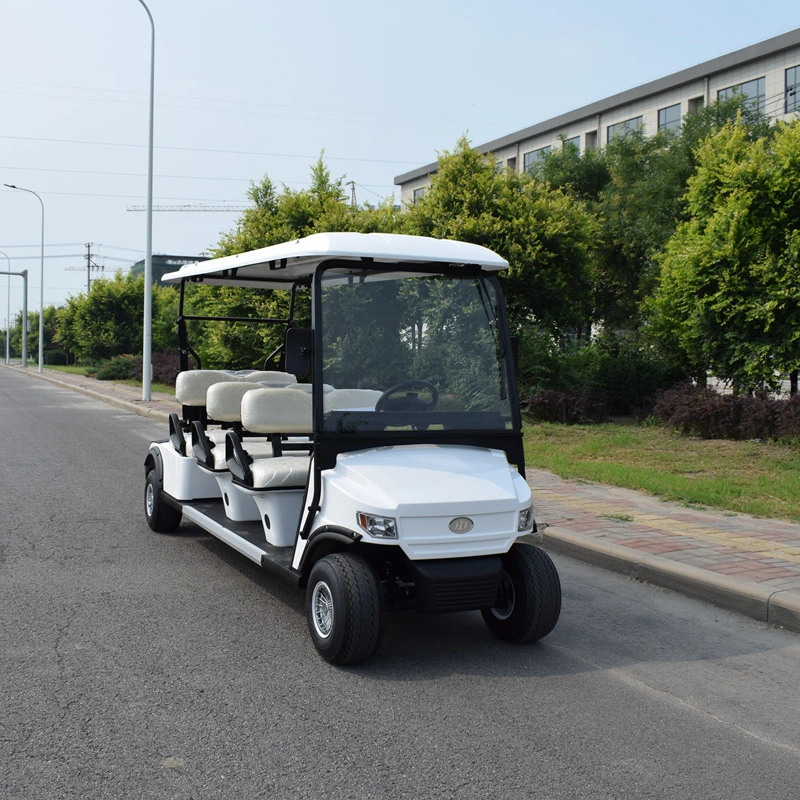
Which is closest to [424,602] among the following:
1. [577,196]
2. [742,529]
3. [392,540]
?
[392,540]

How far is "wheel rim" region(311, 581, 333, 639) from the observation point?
4.34 meters

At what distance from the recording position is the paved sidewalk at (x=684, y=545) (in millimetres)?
5453

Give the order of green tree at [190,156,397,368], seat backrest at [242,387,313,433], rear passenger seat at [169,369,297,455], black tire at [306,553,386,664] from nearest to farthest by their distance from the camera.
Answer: black tire at [306,553,386,664] → seat backrest at [242,387,313,433] → rear passenger seat at [169,369,297,455] → green tree at [190,156,397,368]

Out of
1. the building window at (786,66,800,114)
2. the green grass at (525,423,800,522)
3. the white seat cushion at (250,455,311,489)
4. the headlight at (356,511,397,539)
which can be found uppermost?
the building window at (786,66,800,114)

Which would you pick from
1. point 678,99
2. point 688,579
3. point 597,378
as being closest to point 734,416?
point 597,378

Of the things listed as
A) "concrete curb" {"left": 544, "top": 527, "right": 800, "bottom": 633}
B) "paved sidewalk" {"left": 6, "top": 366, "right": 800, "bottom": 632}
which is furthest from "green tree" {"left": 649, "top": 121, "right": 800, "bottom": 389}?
"concrete curb" {"left": 544, "top": 527, "right": 800, "bottom": 633}

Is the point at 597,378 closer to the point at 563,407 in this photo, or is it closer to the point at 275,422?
the point at 563,407

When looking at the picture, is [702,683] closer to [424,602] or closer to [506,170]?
[424,602]

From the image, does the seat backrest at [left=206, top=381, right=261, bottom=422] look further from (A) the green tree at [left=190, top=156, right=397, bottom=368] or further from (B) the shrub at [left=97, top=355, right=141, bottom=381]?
(B) the shrub at [left=97, top=355, right=141, bottom=381]

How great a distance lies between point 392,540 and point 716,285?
10.7m

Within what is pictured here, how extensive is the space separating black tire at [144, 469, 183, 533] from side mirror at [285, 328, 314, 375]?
287 cm

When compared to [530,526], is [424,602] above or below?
below

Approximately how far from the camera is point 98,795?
2.99 metres

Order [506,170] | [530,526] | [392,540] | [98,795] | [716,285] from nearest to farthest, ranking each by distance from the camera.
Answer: [98,795], [392,540], [530,526], [716,285], [506,170]
